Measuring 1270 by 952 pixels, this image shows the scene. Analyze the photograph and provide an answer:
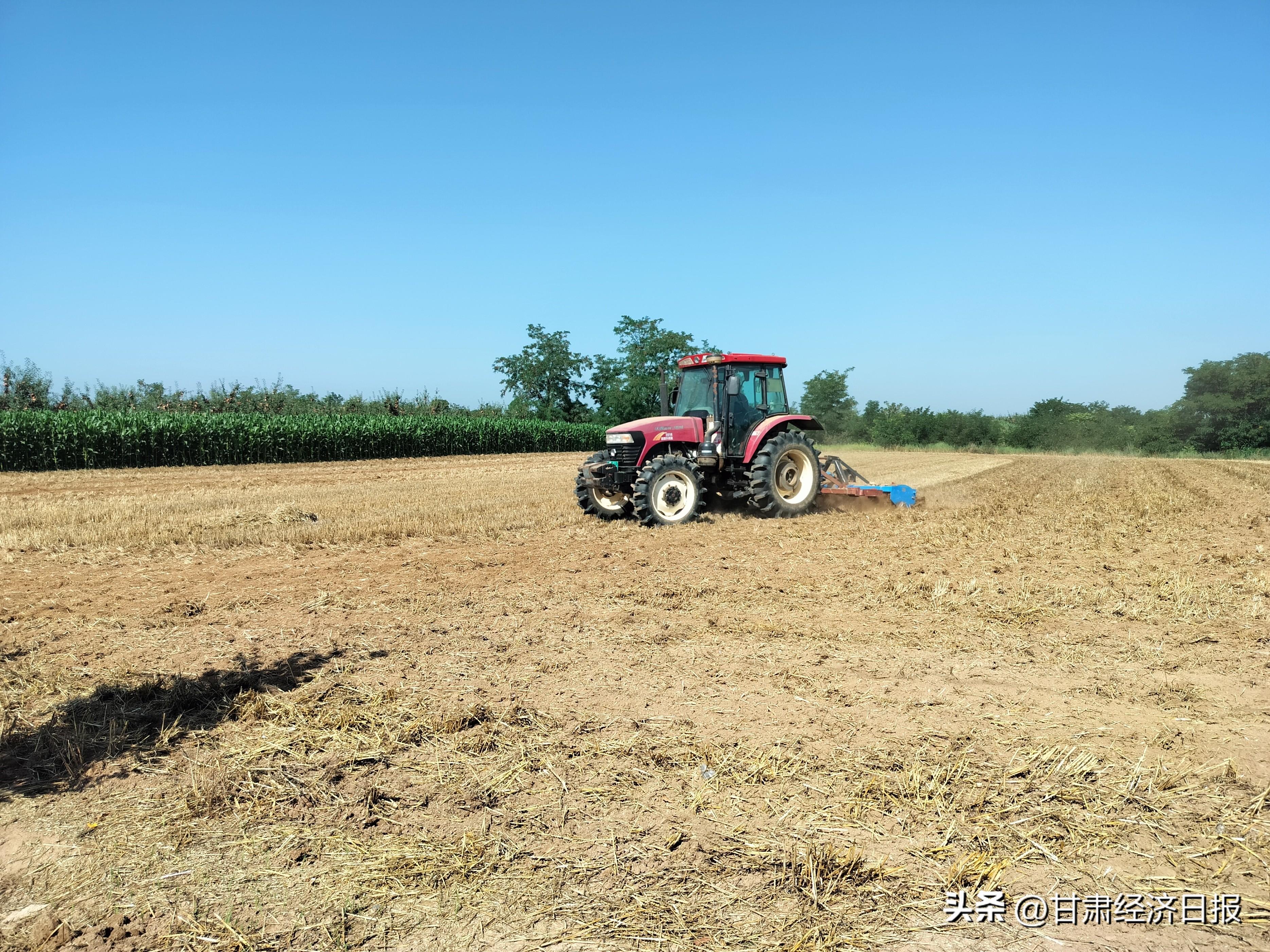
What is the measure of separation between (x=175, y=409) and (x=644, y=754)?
28463mm

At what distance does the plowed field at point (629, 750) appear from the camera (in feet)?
8.32

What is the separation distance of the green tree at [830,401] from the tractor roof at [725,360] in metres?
46.1

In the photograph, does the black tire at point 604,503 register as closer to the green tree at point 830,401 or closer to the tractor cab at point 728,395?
the tractor cab at point 728,395

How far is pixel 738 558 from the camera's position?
841cm

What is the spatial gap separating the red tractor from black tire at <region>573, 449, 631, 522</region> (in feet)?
0.04

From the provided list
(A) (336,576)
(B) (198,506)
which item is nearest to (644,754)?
(A) (336,576)

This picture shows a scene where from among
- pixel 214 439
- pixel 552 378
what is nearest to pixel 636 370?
pixel 552 378

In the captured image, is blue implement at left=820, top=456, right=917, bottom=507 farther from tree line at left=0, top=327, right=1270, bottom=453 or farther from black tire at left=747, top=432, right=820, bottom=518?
tree line at left=0, top=327, right=1270, bottom=453

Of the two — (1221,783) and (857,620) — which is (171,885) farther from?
(857,620)

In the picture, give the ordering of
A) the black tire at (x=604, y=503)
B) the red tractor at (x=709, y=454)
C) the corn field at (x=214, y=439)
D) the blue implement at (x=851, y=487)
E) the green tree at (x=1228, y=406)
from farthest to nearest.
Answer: the green tree at (x=1228, y=406) < the corn field at (x=214, y=439) < the blue implement at (x=851, y=487) < the black tire at (x=604, y=503) < the red tractor at (x=709, y=454)

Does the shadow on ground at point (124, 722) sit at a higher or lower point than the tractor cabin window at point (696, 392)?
lower

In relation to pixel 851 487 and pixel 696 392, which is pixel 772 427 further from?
pixel 851 487

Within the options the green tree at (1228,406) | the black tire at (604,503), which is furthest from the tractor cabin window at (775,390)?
the green tree at (1228,406)

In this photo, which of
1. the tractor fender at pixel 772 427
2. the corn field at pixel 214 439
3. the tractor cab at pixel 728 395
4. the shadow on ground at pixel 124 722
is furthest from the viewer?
the corn field at pixel 214 439
